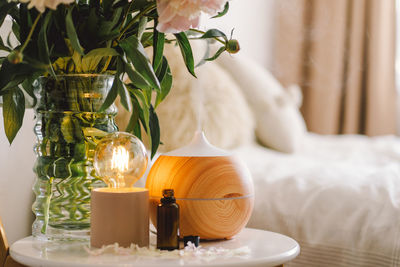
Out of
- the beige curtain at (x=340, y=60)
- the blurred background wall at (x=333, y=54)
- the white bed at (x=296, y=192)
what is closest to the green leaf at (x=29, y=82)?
the white bed at (x=296, y=192)

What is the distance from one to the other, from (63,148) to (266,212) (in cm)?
51

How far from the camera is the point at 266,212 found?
3.52 ft

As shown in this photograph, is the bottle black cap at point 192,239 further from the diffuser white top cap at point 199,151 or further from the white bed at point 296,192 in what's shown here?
the white bed at point 296,192

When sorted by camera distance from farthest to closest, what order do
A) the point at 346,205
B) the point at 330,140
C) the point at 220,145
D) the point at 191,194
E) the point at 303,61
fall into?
the point at 303,61 → the point at 330,140 → the point at 220,145 → the point at 346,205 → the point at 191,194

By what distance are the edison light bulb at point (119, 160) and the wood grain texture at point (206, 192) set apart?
0.05 metres

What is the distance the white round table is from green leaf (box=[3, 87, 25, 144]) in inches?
6.6

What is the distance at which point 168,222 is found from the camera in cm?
70

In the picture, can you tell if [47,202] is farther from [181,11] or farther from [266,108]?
[266,108]

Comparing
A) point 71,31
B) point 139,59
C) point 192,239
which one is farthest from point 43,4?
point 192,239

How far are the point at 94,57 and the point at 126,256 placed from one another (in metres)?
0.29

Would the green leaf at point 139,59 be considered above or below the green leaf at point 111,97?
above

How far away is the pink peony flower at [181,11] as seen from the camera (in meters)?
0.64

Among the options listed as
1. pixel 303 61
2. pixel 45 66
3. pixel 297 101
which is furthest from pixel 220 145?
pixel 303 61

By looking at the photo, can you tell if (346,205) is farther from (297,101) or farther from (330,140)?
(330,140)
